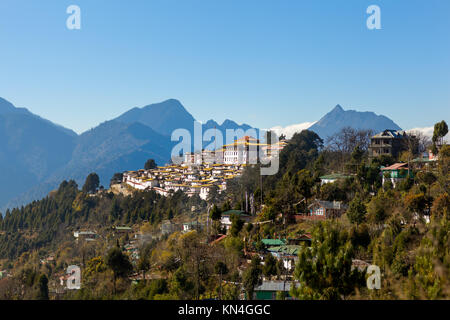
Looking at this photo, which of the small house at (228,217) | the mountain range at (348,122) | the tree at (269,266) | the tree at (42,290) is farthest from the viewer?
the mountain range at (348,122)

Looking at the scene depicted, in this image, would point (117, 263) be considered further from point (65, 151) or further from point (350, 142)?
point (65, 151)

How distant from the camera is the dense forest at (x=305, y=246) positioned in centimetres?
729

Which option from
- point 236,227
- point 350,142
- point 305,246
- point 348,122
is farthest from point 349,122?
point 305,246

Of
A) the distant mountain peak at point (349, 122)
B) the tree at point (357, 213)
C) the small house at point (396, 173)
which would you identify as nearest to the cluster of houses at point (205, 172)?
the small house at point (396, 173)

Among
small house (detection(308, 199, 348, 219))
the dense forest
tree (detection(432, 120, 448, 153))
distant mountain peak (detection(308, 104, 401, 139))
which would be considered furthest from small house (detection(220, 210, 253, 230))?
distant mountain peak (detection(308, 104, 401, 139))

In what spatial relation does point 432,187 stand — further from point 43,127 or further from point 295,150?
point 43,127

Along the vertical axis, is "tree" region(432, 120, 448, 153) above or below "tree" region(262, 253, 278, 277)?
above

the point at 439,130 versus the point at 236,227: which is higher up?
the point at 439,130

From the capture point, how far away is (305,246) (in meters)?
7.89

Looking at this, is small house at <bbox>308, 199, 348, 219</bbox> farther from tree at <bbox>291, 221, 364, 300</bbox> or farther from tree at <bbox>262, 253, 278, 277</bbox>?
tree at <bbox>291, 221, 364, 300</bbox>

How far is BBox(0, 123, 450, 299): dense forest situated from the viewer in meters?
7.29

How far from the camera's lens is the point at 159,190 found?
3428cm

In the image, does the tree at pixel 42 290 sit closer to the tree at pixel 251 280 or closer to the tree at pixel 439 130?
the tree at pixel 251 280

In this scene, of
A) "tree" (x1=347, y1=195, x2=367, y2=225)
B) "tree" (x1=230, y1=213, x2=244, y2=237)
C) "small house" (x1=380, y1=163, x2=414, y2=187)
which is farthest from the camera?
"small house" (x1=380, y1=163, x2=414, y2=187)
